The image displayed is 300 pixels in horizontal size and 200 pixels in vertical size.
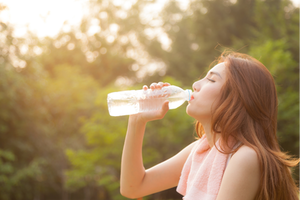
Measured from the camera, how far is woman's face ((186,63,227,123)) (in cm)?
145

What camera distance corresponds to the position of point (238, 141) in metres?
1.35

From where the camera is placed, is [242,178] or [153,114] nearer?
[242,178]

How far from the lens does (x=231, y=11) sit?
16.0 m

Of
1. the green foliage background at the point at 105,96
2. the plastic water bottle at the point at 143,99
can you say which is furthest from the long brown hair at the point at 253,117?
the green foliage background at the point at 105,96

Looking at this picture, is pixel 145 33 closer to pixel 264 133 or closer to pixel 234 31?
pixel 234 31

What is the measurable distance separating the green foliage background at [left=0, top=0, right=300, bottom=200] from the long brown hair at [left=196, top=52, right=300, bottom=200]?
3.38 m

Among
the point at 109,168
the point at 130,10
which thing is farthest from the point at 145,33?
the point at 109,168

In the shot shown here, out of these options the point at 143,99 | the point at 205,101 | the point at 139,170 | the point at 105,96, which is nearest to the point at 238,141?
the point at 205,101

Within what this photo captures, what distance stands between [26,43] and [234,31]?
11022mm

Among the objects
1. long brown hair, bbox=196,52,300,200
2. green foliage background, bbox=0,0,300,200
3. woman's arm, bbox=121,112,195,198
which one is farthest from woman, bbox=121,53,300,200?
green foliage background, bbox=0,0,300,200

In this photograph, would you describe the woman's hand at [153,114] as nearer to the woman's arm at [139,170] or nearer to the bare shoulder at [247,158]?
the woman's arm at [139,170]

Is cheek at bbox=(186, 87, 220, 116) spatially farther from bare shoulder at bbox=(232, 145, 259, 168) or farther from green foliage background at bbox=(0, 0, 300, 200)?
green foliage background at bbox=(0, 0, 300, 200)

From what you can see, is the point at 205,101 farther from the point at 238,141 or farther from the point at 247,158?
the point at 247,158

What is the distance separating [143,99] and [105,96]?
21.2 feet
